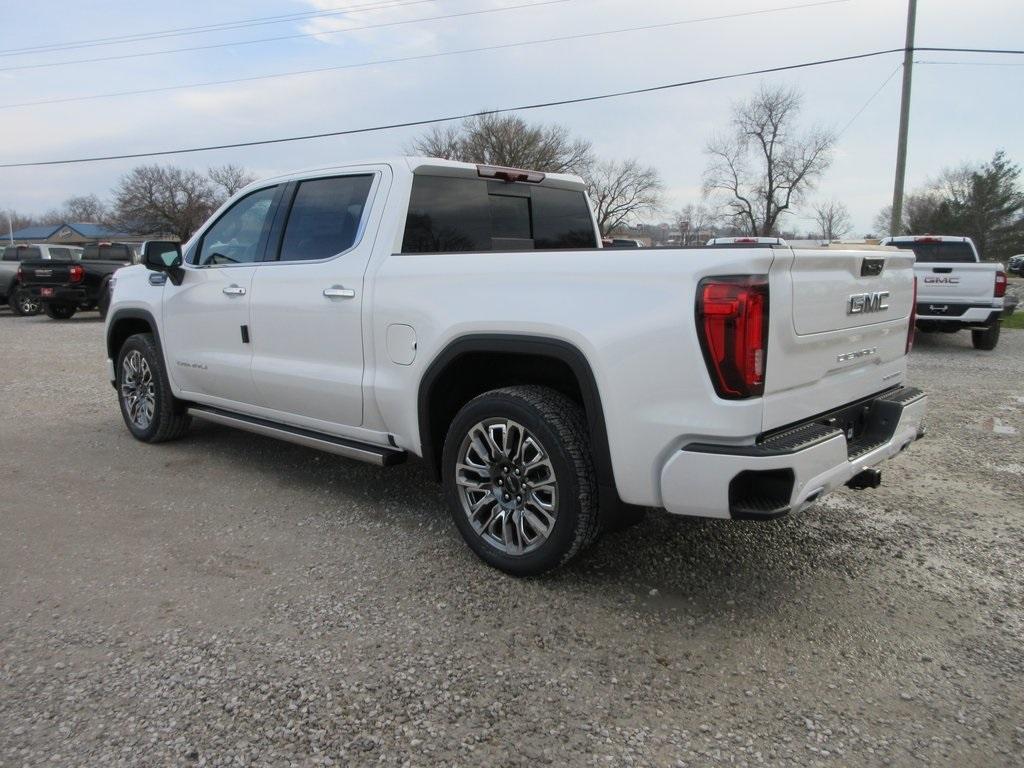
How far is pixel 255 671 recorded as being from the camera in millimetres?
2729

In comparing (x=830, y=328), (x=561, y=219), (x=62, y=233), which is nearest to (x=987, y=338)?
(x=561, y=219)

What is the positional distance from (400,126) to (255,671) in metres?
26.3

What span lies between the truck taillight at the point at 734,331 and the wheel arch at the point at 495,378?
1.65 ft

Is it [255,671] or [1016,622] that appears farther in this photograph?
[1016,622]

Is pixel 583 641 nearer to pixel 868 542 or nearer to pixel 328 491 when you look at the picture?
pixel 868 542

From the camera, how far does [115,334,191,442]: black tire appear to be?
18.2 feet

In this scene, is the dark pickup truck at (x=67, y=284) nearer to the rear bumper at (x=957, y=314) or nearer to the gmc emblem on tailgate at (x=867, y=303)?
the rear bumper at (x=957, y=314)

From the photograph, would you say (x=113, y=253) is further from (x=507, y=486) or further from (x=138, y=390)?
(x=507, y=486)

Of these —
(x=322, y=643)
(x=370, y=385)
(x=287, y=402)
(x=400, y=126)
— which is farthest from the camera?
(x=400, y=126)

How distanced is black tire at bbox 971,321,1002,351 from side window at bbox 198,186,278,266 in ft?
36.8

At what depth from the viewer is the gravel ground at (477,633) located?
7.79ft

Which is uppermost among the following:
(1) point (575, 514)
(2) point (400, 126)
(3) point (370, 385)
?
(2) point (400, 126)

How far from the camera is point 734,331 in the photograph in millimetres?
2605

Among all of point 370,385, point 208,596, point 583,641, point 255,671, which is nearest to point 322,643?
point 255,671
